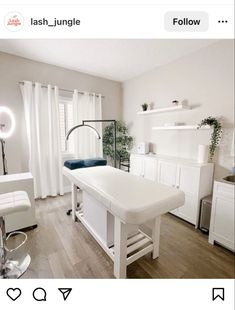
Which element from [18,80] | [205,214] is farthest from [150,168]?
[18,80]

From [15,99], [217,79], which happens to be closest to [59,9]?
[217,79]

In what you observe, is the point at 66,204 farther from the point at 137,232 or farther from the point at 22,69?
the point at 22,69

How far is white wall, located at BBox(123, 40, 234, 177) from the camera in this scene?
1.02 meters

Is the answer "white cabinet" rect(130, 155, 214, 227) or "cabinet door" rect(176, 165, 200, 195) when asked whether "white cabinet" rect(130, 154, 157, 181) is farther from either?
"cabinet door" rect(176, 165, 200, 195)

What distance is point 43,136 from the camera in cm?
231

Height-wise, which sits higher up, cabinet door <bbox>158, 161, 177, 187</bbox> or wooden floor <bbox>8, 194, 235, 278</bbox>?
cabinet door <bbox>158, 161, 177, 187</bbox>

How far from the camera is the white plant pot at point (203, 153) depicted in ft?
5.14

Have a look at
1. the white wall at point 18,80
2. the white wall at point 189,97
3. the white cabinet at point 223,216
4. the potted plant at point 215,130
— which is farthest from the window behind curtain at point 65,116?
the white cabinet at point 223,216

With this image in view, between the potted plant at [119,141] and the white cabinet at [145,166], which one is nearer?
the white cabinet at [145,166]

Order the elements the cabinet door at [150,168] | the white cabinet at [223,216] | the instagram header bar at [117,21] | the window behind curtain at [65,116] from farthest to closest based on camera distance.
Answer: the window behind curtain at [65,116]
the cabinet door at [150,168]
the white cabinet at [223,216]
the instagram header bar at [117,21]

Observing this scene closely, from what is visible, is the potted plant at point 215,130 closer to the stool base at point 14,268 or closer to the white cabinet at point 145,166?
the white cabinet at point 145,166

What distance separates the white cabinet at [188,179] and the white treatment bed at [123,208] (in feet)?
1.73

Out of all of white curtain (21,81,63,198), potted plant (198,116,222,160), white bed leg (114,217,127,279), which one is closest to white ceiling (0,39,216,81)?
white curtain (21,81,63,198)
